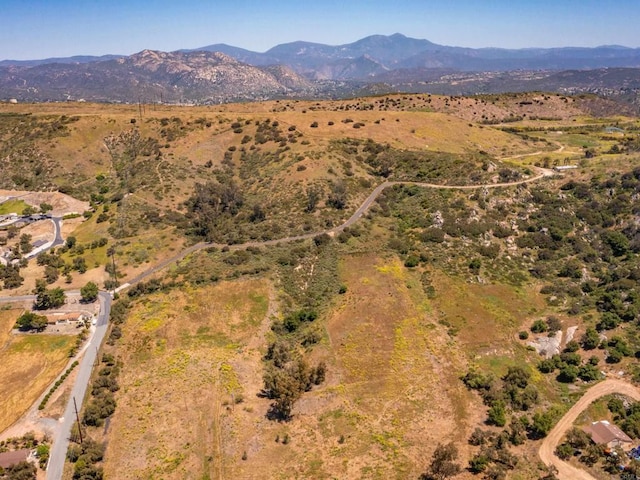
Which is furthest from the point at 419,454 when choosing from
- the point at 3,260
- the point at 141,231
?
the point at 3,260

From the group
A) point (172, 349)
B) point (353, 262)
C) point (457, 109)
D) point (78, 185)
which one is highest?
point (457, 109)

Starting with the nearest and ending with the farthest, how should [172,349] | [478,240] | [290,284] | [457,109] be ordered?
[172,349] → [290,284] → [478,240] → [457,109]

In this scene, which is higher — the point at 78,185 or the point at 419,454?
the point at 78,185

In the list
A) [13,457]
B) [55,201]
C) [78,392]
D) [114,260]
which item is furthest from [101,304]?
[55,201]

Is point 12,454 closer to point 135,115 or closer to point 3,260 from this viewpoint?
point 3,260

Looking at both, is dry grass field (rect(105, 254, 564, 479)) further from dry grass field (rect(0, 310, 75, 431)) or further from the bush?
dry grass field (rect(0, 310, 75, 431))

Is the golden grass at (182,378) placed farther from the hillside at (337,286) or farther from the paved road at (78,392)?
the paved road at (78,392)

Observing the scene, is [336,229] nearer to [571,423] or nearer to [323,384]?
[323,384]

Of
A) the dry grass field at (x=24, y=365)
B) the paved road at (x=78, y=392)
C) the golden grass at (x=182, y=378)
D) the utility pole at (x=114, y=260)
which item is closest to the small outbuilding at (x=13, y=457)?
the paved road at (x=78, y=392)
